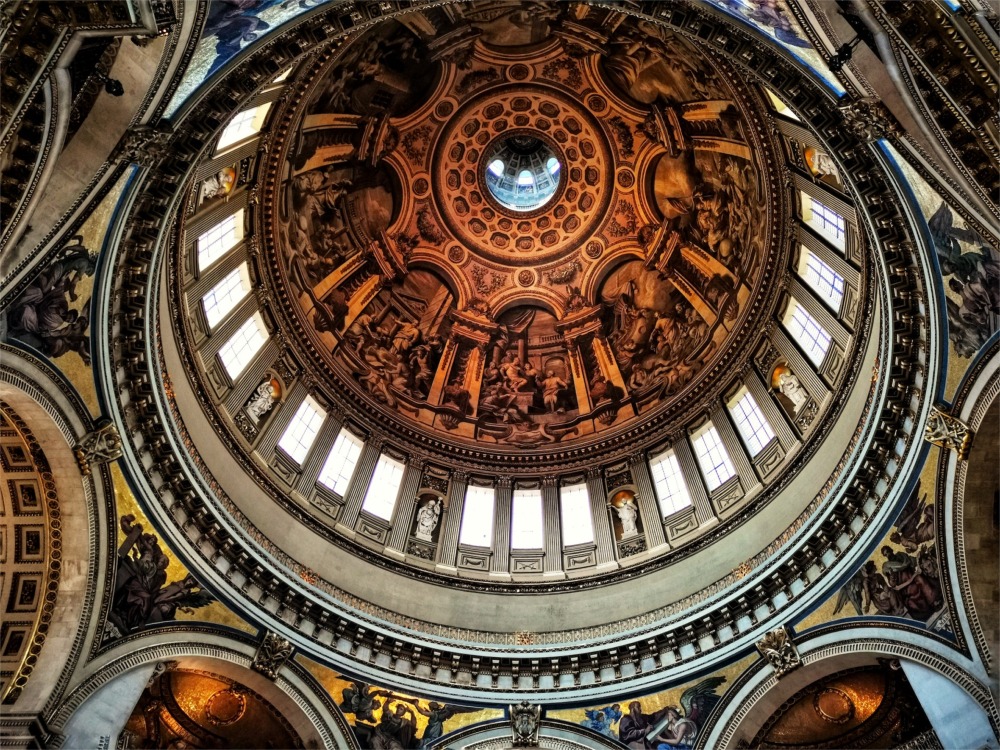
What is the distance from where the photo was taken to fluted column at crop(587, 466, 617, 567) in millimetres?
25016

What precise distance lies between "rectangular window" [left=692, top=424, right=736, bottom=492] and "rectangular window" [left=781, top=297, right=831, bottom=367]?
151 inches

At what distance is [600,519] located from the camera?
26.3m

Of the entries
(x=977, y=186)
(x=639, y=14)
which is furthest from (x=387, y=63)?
(x=977, y=186)

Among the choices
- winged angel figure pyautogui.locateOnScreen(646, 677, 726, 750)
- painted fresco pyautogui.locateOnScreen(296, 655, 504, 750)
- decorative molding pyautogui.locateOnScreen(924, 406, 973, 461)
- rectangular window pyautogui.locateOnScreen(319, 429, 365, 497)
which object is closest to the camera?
decorative molding pyautogui.locateOnScreen(924, 406, 973, 461)

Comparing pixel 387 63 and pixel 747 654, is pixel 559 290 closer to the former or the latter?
pixel 387 63

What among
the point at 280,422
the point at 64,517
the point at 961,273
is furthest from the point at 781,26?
the point at 280,422

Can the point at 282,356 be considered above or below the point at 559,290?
below

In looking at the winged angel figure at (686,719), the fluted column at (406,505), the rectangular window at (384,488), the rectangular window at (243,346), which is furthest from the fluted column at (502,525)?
the rectangular window at (243,346)

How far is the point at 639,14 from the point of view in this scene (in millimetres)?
15805

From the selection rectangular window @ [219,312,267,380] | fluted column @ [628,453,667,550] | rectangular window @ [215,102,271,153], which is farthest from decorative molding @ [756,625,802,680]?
rectangular window @ [215,102,271,153]

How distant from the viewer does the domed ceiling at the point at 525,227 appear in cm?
2695

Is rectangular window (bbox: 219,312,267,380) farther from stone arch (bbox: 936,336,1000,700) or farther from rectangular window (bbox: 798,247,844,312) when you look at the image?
stone arch (bbox: 936,336,1000,700)

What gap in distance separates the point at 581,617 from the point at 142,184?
1546cm

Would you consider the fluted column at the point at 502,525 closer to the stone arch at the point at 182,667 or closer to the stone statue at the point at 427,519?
the stone statue at the point at 427,519
